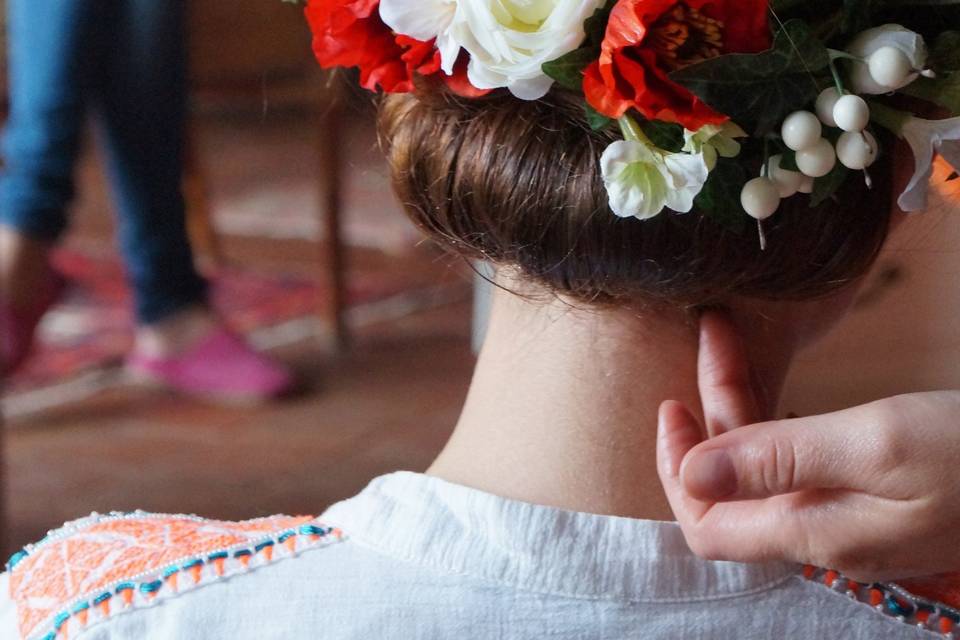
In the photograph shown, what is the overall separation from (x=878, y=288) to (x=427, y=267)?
224 centimetres

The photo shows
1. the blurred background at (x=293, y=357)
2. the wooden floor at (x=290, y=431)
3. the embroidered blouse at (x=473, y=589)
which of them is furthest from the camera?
the wooden floor at (x=290, y=431)

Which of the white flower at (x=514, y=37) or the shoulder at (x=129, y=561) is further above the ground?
the white flower at (x=514, y=37)

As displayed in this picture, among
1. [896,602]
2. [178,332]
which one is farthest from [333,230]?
[896,602]

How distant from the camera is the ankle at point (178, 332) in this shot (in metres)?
2.18

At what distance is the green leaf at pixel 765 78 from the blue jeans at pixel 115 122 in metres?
1.49

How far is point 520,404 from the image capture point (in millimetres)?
637

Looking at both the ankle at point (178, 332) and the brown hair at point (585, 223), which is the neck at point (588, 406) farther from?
the ankle at point (178, 332)

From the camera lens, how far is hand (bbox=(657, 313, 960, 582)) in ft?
1.62

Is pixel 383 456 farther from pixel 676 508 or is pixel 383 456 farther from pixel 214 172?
pixel 214 172

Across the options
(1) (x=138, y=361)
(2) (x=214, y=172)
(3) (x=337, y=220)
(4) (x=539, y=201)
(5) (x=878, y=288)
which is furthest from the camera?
(2) (x=214, y=172)

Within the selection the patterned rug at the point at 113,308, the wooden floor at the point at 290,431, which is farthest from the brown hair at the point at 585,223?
the patterned rug at the point at 113,308

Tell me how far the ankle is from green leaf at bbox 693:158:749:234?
175cm

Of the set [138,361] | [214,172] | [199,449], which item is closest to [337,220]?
[138,361]

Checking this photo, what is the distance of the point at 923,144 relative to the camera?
56 cm
